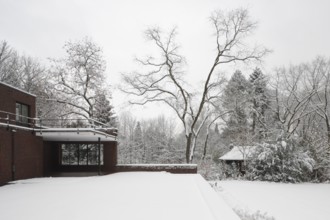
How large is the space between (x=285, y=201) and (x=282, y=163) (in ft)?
34.1

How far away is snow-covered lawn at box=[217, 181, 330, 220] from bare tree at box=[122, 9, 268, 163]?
1138cm

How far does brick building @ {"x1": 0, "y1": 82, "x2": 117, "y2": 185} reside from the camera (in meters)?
16.3

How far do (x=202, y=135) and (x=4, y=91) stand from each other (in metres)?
40.7

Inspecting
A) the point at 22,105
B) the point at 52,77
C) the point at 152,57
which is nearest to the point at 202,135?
the point at 152,57

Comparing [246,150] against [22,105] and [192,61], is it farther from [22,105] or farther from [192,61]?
[22,105]

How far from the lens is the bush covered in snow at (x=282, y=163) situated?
27.5 meters

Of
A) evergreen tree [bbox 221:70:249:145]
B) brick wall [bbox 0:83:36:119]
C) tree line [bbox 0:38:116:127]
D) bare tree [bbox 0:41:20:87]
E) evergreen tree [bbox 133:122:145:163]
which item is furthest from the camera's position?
evergreen tree [bbox 133:122:145:163]

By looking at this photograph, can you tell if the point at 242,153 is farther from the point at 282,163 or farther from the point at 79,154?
the point at 79,154

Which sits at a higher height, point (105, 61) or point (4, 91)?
point (105, 61)

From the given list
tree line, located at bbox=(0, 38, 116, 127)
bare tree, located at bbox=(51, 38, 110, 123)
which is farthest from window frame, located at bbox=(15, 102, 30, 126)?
bare tree, located at bbox=(51, 38, 110, 123)

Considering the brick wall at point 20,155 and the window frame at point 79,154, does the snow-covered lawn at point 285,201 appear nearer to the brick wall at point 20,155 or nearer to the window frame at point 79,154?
the window frame at point 79,154

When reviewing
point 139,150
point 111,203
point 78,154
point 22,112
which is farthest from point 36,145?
point 139,150

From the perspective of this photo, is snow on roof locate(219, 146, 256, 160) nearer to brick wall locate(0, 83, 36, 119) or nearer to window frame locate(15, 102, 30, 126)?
window frame locate(15, 102, 30, 126)

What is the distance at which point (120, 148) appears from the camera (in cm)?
4941
